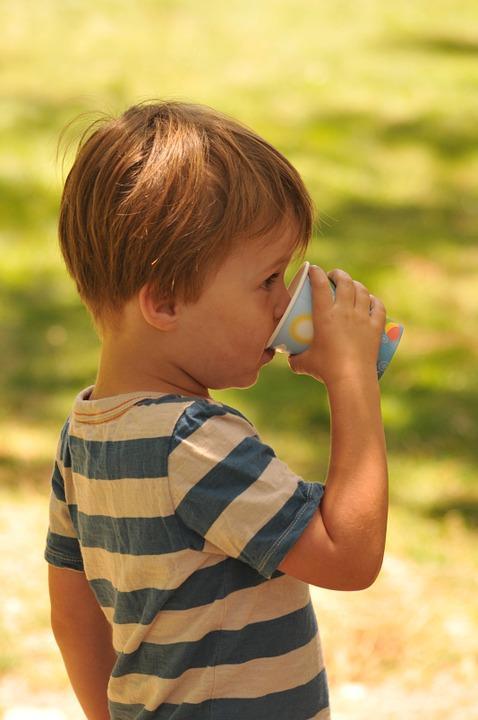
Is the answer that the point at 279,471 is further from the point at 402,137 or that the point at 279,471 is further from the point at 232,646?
the point at 402,137

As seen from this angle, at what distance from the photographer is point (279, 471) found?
5.52 feet

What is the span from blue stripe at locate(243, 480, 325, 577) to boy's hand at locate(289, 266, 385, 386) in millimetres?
226

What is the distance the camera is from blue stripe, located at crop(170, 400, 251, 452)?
5.52ft

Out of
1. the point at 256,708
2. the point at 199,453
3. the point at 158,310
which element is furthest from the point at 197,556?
the point at 158,310

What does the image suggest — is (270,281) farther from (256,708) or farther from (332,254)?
(332,254)

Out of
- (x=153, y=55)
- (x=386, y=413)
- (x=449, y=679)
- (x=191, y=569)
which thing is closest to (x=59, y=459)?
(x=191, y=569)

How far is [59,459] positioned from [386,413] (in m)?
2.87

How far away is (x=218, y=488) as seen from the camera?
1656mm

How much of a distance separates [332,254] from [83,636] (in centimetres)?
459

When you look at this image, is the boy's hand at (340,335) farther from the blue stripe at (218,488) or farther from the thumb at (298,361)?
the blue stripe at (218,488)

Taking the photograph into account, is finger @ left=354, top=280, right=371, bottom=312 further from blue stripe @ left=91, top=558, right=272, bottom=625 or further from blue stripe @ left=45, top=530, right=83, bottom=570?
blue stripe @ left=45, top=530, right=83, bottom=570

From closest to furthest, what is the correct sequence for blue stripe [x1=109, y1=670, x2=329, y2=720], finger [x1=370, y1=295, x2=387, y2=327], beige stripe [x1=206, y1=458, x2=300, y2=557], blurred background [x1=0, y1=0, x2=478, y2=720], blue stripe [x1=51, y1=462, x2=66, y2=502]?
beige stripe [x1=206, y1=458, x2=300, y2=557]
blue stripe [x1=109, y1=670, x2=329, y2=720]
finger [x1=370, y1=295, x2=387, y2=327]
blue stripe [x1=51, y1=462, x2=66, y2=502]
blurred background [x1=0, y1=0, x2=478, y2=720]

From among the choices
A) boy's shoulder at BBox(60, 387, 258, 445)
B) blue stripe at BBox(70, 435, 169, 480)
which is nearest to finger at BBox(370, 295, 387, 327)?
boy's shoulder at BBox(60, 387, 258, 445)

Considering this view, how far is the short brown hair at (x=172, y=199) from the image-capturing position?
1.73 m
